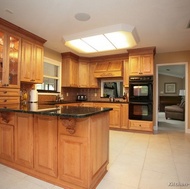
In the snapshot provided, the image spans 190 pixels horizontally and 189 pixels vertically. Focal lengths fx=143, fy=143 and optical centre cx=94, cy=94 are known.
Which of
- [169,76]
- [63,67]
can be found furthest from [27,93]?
[169,76]

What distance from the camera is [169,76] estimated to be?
10.3 meters

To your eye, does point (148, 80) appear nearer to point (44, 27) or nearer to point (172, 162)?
point (172, 162)

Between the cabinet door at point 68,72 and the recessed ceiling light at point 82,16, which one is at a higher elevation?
the recessed ceiling light at point 82,16

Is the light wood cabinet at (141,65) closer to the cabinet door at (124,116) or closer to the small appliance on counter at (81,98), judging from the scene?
the cabinet door at (124,116)

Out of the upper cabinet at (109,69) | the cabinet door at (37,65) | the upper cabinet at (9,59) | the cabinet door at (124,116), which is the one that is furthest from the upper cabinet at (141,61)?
the upper cabinet at (9,59)

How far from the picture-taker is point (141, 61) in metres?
4.43

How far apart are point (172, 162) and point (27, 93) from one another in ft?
11.8

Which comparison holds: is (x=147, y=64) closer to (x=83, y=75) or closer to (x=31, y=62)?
A: (x=83, y=75)

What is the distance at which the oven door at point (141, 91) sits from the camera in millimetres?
4346

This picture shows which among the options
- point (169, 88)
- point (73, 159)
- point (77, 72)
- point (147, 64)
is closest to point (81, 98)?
point (77, 72)

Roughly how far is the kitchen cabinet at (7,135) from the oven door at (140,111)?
3358 mm

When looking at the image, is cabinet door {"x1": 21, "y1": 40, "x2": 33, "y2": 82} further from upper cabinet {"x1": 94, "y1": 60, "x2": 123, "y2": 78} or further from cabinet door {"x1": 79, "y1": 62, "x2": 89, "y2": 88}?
upper cabinet {"x1": 94, "y1": 60, "x2": 123, "y2": 78}

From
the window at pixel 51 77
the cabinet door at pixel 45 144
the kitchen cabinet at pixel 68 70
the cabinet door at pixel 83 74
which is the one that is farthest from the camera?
the cabinet door at pixel 83 74

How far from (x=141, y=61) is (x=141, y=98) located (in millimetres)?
1143
